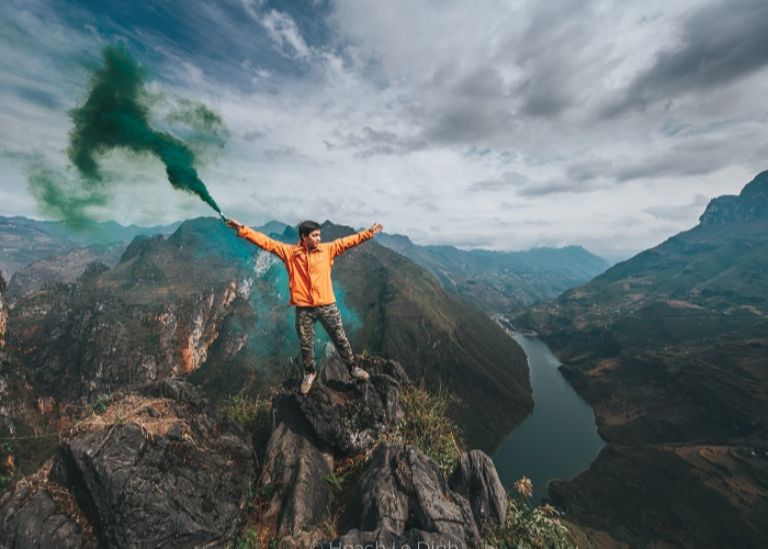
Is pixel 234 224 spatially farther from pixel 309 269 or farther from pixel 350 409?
pixel 350 409

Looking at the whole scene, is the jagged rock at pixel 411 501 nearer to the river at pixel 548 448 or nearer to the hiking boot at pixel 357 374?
the hiking boot at pixel 357 374

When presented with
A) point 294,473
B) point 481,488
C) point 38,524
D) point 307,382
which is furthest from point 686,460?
point 38,524

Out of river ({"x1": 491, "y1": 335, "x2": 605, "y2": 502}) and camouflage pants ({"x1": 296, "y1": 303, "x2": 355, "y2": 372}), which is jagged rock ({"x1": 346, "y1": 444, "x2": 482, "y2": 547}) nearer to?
camouflage pants ({"x1": 296, "y1": 303, "x2": 355, "y2": 372})

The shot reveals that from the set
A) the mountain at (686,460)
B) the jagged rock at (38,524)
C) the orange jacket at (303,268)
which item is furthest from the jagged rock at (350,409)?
→ the mountain at (686,460)

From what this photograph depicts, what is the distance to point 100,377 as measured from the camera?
587 feet

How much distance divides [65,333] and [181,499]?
256m

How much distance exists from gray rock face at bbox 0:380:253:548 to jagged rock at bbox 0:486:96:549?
0.02 m

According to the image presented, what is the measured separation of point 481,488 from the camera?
12180 mm

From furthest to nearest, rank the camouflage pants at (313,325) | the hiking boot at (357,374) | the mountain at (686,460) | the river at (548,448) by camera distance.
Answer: the river at (548,448) < the mountain at (686,460) < the hiking boot at (357,374) < the camouflage pants at (313,325)

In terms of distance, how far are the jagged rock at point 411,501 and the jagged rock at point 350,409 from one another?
1.82 m

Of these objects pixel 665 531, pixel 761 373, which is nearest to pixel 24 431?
pixel 665 531

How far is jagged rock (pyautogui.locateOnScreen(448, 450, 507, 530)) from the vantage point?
11.6 m

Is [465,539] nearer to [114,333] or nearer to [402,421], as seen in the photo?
[402,421]

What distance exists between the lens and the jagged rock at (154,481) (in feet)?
26.8
